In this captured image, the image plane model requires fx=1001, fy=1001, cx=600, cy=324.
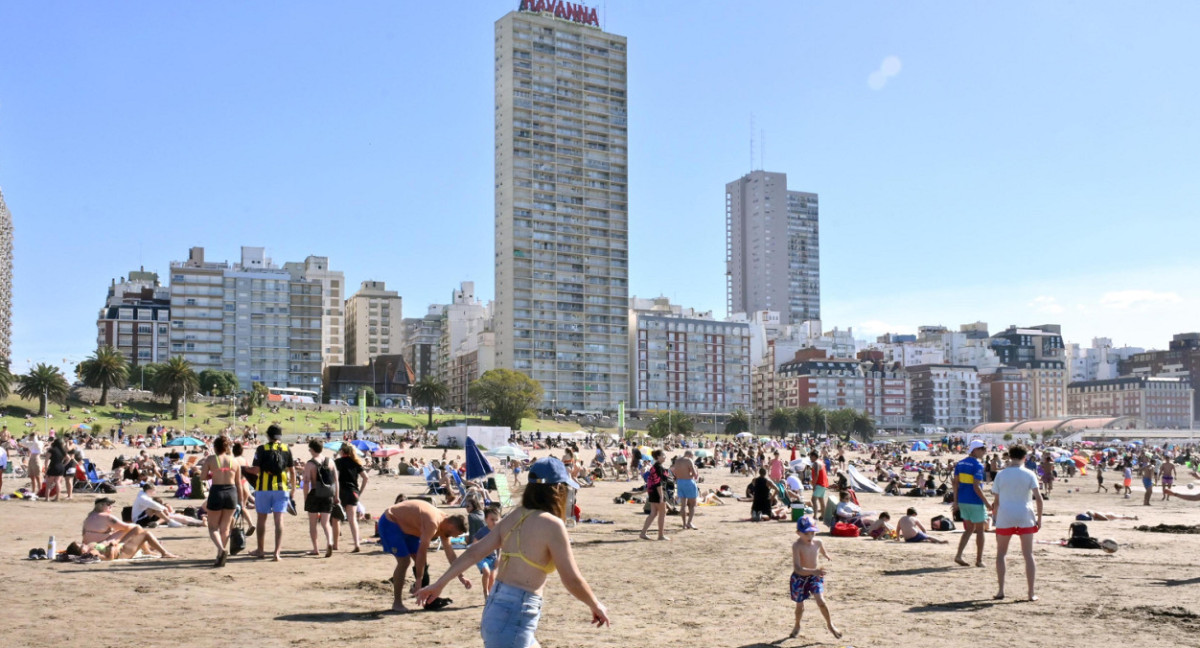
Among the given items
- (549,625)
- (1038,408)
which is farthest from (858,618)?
(1038,408)

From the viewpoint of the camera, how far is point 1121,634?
8.24 meters

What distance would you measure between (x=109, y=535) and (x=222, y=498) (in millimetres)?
1854

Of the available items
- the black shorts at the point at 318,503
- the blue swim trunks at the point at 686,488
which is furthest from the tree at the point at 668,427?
the black shorts at the point at 318,503

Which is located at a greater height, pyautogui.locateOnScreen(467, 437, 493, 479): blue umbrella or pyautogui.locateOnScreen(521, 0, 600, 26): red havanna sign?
pyautogui.locateOnScreen(521, 0, 600, 26): red havanna sign

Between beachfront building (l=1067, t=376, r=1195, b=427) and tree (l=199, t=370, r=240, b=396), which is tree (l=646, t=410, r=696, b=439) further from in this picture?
beachfront building (l=1067, t=376, r=1195, b=427)

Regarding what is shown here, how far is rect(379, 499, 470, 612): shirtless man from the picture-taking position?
30.1 feet

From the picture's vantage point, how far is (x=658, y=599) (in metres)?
10.2

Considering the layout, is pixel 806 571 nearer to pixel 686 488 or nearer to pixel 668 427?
pixel 686 488

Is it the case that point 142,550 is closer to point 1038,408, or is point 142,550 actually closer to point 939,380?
point 939,380

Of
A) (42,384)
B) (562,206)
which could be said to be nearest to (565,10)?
(562,206)

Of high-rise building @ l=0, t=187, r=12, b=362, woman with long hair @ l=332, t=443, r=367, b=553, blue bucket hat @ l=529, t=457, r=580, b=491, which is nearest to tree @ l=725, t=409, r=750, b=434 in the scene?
high-rise building @ l=0, t=187, r=12, b=362

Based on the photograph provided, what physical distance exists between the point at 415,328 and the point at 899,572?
174 meters

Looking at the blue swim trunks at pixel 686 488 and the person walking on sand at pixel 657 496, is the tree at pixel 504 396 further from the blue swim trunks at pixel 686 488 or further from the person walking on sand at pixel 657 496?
the person walking on sand at pixel 657 496

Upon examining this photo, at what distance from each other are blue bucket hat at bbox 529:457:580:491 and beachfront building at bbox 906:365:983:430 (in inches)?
6702
